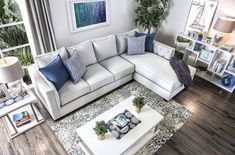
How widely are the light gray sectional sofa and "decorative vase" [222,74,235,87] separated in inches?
31.0

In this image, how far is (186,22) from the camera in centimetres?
404

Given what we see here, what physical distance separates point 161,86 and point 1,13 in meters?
3.04

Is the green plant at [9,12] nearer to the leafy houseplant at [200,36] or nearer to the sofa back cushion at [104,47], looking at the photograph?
the sofa back cushion at [104,47]

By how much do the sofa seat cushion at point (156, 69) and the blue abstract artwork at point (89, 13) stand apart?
1.05m

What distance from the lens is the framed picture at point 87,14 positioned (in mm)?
3292

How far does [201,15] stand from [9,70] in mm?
3934

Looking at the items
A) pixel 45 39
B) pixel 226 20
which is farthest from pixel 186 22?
pixel 45 39

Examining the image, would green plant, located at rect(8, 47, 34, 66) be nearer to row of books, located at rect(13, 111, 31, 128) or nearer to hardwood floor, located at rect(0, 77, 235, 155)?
row of books, located at rect(13, 111, 31, 128)

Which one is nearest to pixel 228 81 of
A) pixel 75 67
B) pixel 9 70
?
pixel 75 67

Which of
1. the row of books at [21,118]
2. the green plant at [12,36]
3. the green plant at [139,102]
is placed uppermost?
the green plant at [12,36]

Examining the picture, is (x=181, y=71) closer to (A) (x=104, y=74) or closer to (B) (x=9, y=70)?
(A) (x=104, y=74)

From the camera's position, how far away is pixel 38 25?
281cm

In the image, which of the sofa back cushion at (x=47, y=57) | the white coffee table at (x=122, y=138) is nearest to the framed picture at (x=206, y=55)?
the white coffee table at (x=122, y=138)

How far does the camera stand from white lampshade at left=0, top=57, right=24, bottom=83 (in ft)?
7.09
